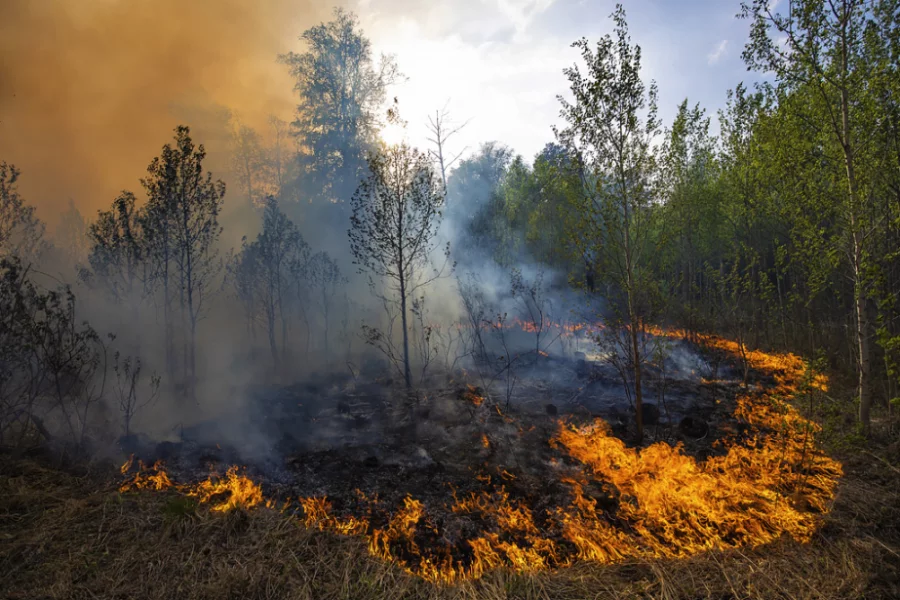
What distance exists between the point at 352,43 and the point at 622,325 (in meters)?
35.7

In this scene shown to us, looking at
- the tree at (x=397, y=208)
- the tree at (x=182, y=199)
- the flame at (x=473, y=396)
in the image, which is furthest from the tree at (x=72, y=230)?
the flame at (x=473, y=396)

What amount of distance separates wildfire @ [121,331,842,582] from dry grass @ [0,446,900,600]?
0.33m

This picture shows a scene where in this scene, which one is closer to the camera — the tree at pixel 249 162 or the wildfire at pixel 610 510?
the wildfire at pixel 610 510

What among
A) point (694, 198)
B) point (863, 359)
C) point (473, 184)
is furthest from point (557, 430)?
point (473, 184)

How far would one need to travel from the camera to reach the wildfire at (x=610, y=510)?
5.25m

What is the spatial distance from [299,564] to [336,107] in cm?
3652

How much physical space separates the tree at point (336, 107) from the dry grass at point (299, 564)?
1237 inches

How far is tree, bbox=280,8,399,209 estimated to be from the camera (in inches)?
1316

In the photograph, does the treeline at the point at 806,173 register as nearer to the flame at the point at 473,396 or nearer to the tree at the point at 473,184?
the flame at the point at 473,396

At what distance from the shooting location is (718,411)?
10.4 metres

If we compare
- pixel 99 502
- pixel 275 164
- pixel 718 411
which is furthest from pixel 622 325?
pixel 275 164

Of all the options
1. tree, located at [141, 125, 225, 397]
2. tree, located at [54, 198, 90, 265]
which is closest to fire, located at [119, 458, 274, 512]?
tree, located at [141, 125, 225, 397]

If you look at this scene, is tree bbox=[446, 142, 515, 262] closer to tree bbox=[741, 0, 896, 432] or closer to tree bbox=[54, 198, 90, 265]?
tree bbox=[741, 0, 896, 432]

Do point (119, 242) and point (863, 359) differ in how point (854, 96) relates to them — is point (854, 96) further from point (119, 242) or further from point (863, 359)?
point (119, 242)
